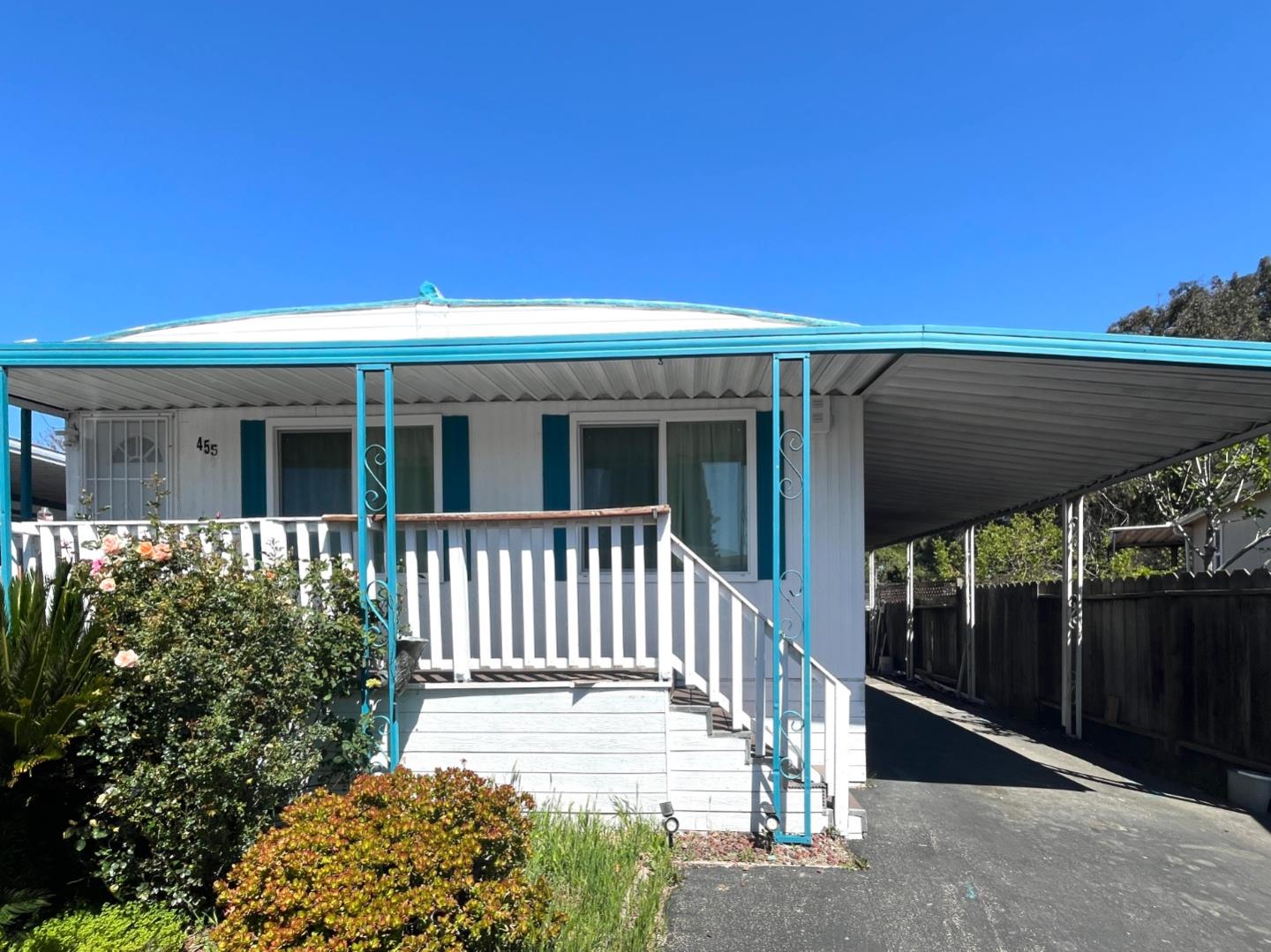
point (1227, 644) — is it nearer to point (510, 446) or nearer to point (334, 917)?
point (510, 446)

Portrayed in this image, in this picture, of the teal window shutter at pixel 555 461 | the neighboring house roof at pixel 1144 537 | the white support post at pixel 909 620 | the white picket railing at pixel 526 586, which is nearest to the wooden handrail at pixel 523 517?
the white picket railing at pixel 526 586

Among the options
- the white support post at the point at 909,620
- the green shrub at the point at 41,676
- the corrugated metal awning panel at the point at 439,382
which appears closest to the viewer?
the green shrub at the point at 41,676

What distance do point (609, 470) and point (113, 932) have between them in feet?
14.2

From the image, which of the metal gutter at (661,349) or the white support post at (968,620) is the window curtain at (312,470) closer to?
the metal gutter at (661,349)

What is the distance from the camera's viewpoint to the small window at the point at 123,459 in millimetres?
7121

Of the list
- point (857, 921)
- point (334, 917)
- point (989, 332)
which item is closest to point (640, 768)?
point (857, 921)

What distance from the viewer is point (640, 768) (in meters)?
5.18

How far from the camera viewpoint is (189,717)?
416 cm

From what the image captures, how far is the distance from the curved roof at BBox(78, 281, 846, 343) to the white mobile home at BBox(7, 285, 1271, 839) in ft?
0.08

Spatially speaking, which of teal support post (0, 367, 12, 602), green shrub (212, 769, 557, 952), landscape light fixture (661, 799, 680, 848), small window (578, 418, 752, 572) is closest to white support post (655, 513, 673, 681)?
landscape light fixture (661, 799, 680, 848)

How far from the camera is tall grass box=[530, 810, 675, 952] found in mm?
3793

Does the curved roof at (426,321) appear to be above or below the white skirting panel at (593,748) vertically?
above

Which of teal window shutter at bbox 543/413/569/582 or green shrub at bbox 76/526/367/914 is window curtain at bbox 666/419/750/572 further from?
green shrub at bbox 76/526/367/914

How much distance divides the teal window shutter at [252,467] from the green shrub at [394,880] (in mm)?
3868
